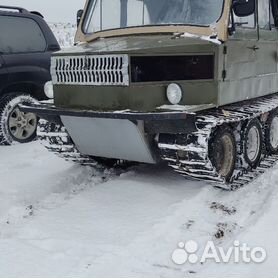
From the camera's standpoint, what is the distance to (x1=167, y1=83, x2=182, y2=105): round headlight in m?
5.12

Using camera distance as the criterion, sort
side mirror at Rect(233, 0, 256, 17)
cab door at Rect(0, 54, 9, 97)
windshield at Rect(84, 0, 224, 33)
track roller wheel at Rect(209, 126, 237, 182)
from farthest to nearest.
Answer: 1. cab door at Rect(0, 54, 9, 97)
2. windshield at Rect(84, 0, 224, 33)
3. side mirror at Rect(233, 0, 256, 17)
4. track roller wheel at Rect(209, 126, 237, 182)

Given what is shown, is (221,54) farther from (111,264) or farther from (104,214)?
(111,264)

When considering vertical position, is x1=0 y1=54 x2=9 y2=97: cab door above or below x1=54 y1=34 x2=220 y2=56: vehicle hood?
below

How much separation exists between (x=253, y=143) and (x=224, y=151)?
1.04 metres

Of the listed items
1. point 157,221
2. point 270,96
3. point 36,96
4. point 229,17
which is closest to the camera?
point 157,221

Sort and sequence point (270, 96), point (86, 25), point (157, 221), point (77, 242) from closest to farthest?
point (77, 242) < point (157, 221) < point (86, 25) < point (270, 96)

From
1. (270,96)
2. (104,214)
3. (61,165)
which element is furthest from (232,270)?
(270,96)

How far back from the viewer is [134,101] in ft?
17.2

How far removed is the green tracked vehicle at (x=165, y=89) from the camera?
519cm

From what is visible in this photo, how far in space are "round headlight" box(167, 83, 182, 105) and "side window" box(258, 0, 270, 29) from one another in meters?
2.21

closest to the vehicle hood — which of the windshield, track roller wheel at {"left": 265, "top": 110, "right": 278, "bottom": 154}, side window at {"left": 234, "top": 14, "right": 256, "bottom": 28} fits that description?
the windshield

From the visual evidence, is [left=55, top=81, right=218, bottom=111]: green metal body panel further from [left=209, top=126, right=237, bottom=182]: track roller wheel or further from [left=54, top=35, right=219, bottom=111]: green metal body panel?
[left=209, top=126, right=237, bottom=182]: track roller wheel

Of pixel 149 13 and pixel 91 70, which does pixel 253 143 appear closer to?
pixel 149 13

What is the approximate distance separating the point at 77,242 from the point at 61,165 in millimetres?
2815
